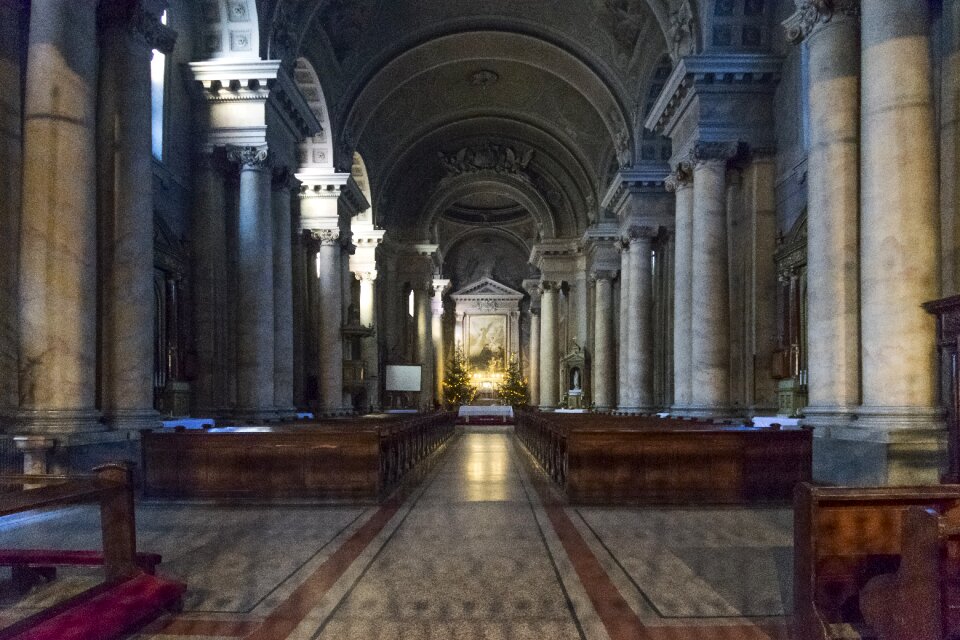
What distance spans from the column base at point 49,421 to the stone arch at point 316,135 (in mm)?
12421

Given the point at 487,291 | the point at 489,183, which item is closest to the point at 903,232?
the point at 489,183

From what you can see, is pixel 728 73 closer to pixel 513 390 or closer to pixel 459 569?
pixel 459 569

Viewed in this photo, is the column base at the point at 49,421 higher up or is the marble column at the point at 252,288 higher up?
the marble column at the point at 252,288

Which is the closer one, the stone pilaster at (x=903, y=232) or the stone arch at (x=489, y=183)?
→ the stone pilaster at (x=903, y=232)

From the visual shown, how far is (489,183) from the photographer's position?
114 feet

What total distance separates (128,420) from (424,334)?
81.9 ft

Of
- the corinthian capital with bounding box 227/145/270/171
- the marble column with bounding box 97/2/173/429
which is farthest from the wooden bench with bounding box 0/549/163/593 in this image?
the corinthian capital with bounding box 227/145/270/171

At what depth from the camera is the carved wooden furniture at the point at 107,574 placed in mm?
3467

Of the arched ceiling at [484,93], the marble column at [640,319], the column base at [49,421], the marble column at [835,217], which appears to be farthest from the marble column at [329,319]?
the marble column at [835,217]

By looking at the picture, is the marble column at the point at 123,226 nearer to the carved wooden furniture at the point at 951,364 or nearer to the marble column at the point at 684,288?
the carved wooden furniture at the point at 951,364

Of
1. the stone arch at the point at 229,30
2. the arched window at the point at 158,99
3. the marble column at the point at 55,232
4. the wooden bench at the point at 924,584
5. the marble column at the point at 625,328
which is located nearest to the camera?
the wooden bench at the point at 924,584

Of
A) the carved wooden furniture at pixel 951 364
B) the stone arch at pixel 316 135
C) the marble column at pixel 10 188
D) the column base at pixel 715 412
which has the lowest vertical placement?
the column base at pixel 715 412

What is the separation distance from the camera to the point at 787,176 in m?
13.1

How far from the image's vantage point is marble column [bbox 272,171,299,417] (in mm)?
15539
